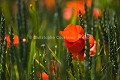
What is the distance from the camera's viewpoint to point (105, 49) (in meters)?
1.70

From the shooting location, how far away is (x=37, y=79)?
1617 mm

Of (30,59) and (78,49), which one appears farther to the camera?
(30,59)

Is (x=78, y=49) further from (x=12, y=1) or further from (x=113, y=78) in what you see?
(x=12, y=1)

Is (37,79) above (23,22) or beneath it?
beneath

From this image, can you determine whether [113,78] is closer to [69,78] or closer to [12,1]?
[69,78]

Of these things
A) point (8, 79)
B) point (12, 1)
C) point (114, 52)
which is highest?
point (12, 1)

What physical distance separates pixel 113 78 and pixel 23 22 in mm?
596

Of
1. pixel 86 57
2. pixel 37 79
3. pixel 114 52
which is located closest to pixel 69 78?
pixel 37 79

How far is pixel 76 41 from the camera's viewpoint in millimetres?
1606

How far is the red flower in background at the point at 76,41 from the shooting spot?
5.24 ft

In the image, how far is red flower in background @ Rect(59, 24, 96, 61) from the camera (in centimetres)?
160

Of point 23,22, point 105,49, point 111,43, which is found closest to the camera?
point 111,43

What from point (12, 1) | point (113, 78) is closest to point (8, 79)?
point (113, 78)

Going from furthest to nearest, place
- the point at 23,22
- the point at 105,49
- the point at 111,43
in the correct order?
the point at 23,22, the point at 105,49, the point at 111,43
